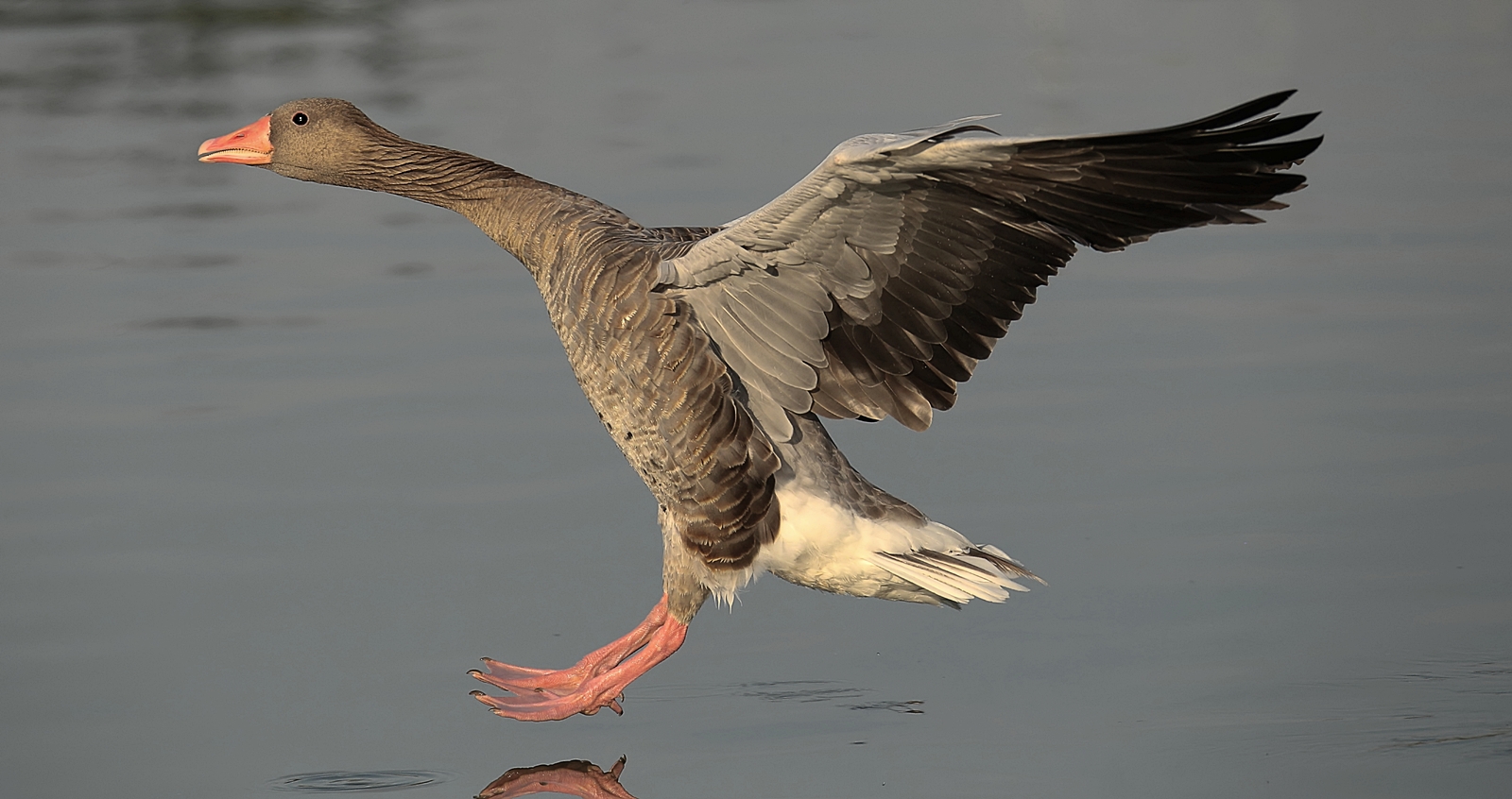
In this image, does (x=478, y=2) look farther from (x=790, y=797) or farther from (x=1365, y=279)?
(x=790, y=797)

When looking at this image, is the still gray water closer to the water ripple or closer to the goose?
the water ripple

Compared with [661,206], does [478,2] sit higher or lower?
A: higher

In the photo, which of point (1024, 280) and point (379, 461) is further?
point (379, 461)

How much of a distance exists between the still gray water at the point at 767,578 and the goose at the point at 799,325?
0.29 m

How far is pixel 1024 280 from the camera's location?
5188 millimetres

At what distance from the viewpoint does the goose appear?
473cm

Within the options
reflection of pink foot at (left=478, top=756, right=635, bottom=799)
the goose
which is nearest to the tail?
the goose

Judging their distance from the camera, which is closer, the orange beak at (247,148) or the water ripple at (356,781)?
the water ripple at (356,781)

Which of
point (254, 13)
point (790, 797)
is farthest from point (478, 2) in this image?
point (790, 797)

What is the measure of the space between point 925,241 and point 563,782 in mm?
1929

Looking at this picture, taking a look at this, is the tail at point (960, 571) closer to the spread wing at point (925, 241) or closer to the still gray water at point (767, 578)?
the still gray water at point (767, 578)

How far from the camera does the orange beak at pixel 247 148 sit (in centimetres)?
629

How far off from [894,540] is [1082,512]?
1020 millimetres

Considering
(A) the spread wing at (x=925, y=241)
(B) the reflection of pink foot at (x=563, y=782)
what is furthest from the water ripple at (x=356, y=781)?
(A) the spread wing at (x=925, y=241)
